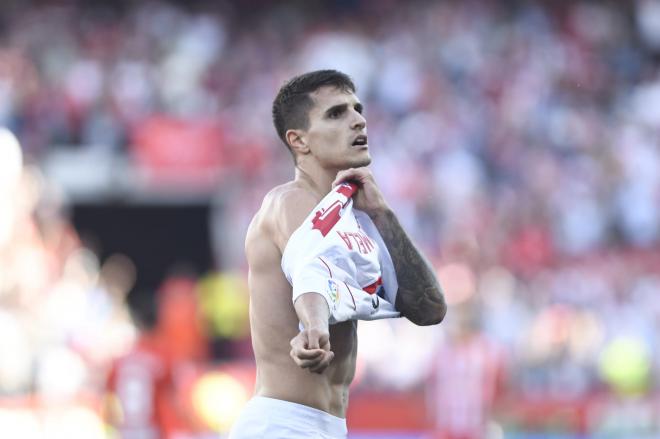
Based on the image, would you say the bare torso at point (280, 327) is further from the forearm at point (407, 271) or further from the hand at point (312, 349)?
the hand at point (312, 349)

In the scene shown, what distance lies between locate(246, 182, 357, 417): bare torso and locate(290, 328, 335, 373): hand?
0.54 m

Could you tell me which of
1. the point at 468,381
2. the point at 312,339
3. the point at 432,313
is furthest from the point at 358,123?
the point at 468,381

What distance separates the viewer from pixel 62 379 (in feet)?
51.2

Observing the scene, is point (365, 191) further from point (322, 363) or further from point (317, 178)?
point (322, 363)

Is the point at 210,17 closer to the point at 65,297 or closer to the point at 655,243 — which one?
the point at 65,297

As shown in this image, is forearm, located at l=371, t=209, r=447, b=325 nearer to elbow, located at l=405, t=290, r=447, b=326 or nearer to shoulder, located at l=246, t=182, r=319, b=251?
elbow, located at l=405, t=290, r=447, b=326

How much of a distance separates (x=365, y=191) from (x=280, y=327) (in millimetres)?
570

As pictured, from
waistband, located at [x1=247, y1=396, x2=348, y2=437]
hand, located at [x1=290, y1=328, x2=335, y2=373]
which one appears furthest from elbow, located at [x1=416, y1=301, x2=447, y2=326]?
hand, located at [x1=290, y1=328, x2=335, y2=373]

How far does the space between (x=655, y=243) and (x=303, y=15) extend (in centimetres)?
941

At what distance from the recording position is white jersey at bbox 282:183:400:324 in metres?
4.38

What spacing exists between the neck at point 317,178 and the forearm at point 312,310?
2.17 feet

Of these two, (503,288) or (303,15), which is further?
(303,15)

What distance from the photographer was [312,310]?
427 cm

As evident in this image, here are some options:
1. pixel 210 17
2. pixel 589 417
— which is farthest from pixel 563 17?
pixel 589 417
